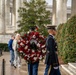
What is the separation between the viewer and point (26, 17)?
1475 inches

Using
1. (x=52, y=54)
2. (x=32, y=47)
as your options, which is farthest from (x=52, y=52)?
(x=32, y=47)

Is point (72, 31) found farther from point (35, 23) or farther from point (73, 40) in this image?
point (35, 23)

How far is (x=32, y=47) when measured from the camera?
40.0 ft

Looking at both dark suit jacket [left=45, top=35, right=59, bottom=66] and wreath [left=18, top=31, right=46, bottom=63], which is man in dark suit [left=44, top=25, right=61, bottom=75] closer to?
dark suit jacket [left=45, top=35, right=59, bottom=66]

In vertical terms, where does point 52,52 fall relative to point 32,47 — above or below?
below

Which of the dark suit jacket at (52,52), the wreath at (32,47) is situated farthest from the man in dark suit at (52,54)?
the wreath at (32,47)

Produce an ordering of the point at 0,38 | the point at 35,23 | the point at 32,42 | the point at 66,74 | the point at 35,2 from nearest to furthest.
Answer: the point at 32,42 → the point at 66,74 → the point at 35,23 → the point at 35,2 → the point at 0,38

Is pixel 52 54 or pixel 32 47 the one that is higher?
pixel 32 47

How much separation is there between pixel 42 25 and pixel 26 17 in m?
2.08

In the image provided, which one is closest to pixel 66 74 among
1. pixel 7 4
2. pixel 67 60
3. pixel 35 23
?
pixel 67 60

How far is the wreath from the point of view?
12.1m

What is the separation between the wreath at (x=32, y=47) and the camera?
1212 centimetres

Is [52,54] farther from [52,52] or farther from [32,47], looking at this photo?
[32,47]

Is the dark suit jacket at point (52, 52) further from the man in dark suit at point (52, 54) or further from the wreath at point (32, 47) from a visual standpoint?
the wreath at point (32, 47)
